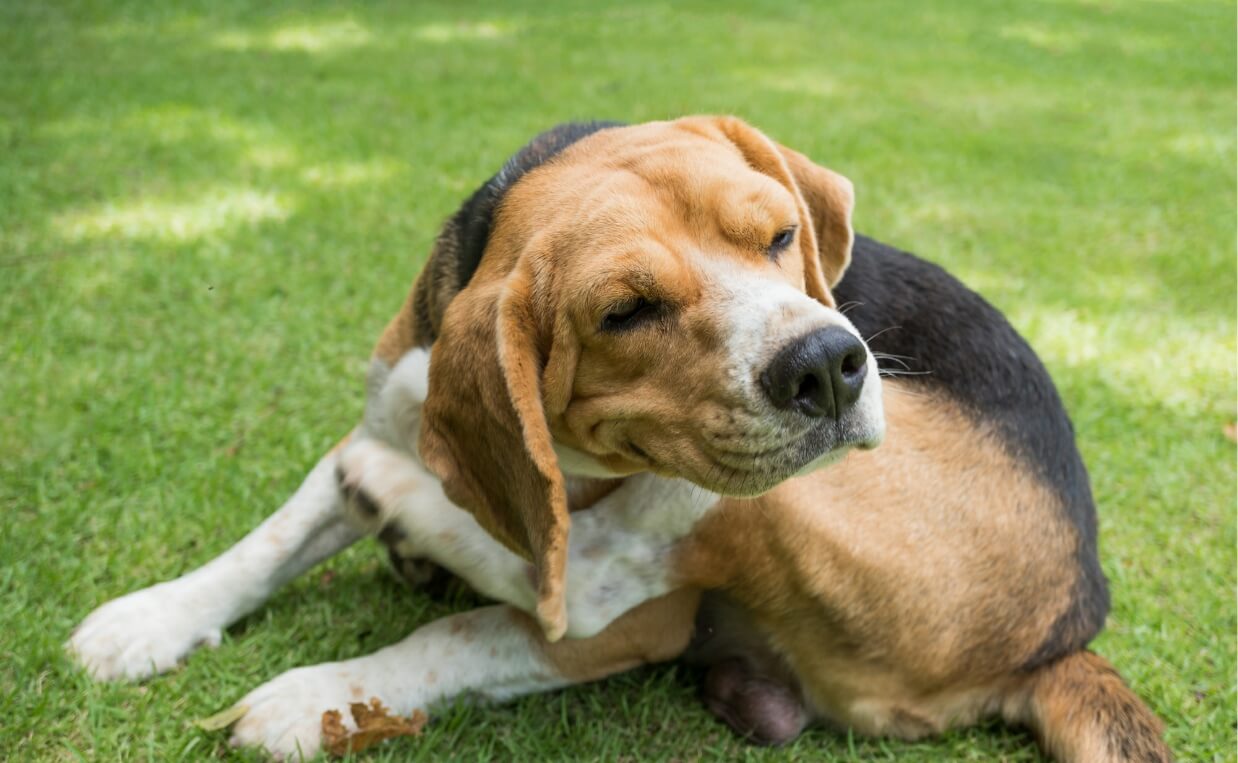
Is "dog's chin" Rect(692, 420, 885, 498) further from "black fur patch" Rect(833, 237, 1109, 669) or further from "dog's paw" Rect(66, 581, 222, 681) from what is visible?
"dog's paw" Rect(66, 581, 222, 681)

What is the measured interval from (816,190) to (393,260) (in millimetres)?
3448

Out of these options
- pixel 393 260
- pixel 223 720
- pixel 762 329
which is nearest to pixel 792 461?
pixel 762 329

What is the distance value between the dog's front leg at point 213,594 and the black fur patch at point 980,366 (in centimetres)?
202

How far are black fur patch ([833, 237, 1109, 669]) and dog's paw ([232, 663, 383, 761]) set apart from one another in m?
2.10

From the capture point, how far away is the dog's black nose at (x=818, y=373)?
2570 mm

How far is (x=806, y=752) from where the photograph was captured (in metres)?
3.41

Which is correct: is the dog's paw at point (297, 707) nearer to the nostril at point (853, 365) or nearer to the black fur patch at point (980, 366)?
the nostril at point (853, 365)

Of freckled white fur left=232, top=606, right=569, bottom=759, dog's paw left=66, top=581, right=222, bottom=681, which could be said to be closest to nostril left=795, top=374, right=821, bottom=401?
freckled white fur left=232, top=606, right=569, bottom=759

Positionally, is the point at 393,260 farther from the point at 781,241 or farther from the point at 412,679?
the point at 781,241

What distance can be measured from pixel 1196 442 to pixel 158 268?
561cm

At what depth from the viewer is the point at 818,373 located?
2578mm

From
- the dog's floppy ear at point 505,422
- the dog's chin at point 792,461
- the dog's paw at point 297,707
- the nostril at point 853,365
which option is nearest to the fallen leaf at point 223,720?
the dog's paw at point 297,707

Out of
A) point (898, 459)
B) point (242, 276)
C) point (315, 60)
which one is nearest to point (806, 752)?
point (898, 459)

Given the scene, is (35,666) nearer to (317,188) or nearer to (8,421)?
(8,421)
